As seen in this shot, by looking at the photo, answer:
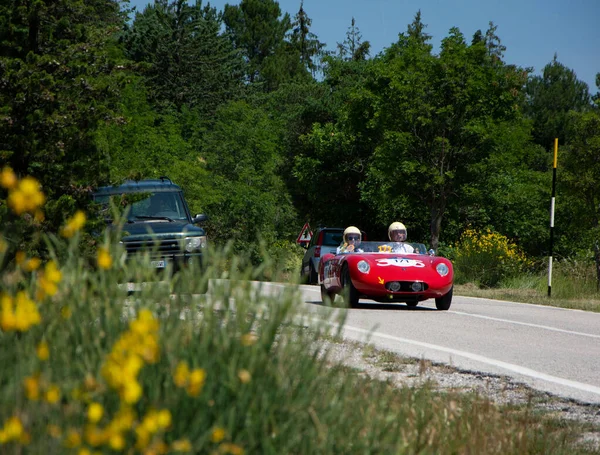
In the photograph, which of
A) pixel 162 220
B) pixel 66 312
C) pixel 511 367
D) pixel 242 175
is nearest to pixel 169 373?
pixel 66 312

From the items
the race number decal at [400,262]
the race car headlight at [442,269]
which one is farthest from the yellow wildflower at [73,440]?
the race car headlight at [442,269]

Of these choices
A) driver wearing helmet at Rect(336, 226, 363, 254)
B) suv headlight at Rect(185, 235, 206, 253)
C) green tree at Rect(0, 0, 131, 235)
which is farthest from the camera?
driver wearing helmet at Rect(336, 226, 363, 254)

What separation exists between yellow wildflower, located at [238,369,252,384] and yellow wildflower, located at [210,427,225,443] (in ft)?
0.55

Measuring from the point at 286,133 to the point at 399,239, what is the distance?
140ft

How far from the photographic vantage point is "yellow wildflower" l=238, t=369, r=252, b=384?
10.2 feet

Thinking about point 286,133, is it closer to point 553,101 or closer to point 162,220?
point 553,101

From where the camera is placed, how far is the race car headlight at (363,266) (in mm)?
15250

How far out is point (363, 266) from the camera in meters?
15.3

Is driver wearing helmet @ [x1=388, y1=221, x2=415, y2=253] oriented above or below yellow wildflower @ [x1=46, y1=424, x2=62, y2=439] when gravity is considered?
below

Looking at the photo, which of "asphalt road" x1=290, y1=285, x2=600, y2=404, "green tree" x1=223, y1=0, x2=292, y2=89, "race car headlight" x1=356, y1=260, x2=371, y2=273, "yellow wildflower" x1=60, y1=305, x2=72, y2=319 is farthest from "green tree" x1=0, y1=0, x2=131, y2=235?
"green tree" x1=223, y1=0, x2=292, y2=89

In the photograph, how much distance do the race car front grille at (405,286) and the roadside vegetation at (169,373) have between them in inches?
424

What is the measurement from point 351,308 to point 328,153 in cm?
3547

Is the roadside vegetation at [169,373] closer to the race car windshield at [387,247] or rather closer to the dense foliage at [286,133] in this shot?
the dense foliage at [286,133]

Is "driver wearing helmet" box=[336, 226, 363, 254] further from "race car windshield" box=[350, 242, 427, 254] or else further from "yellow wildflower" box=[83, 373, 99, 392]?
"yellow wildflower" box=[83, 373, 99, 392]
